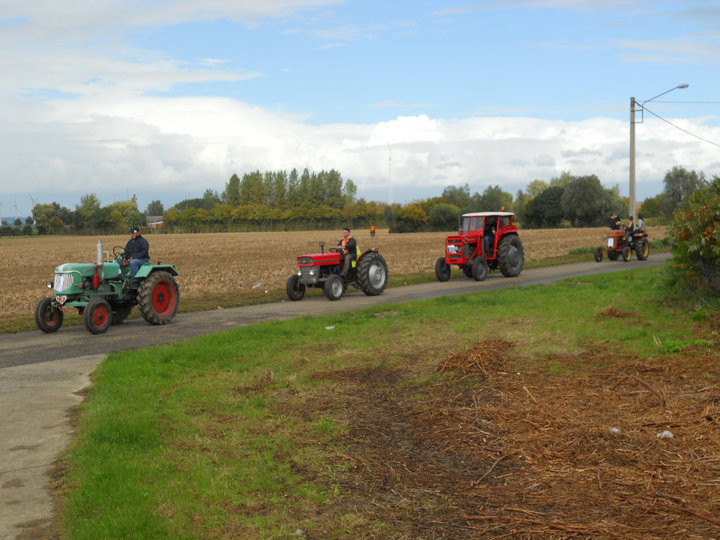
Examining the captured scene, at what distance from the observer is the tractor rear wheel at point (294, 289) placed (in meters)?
18.1

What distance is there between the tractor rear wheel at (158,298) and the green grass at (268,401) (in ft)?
9.14

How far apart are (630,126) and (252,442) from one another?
105 ft

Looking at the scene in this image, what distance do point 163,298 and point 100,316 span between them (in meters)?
1.56

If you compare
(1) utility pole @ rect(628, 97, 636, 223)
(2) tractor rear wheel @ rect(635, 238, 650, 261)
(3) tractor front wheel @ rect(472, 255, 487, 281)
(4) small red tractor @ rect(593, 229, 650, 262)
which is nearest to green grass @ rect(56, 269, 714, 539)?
(3) tractor front wheel @ rect(472, 255, 487, 281)

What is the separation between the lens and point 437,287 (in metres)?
20.6

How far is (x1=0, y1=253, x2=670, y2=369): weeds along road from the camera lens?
11.3m

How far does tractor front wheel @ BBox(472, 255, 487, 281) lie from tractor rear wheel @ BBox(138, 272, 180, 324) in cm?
1054

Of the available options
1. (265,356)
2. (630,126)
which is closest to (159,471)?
(265,356)

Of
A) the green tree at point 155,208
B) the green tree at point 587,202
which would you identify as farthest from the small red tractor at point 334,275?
the green tree at point 155,208

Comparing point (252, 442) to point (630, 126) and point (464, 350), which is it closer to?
point (464, 350)

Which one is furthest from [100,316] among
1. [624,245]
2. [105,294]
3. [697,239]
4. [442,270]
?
[624,245]

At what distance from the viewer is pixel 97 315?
13.0 meters

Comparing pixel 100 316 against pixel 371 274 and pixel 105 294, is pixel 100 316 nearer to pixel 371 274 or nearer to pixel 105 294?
pixel 105 294

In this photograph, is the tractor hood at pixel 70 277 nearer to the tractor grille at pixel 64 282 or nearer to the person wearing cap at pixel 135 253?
the tractor grille at pixel 64 282
